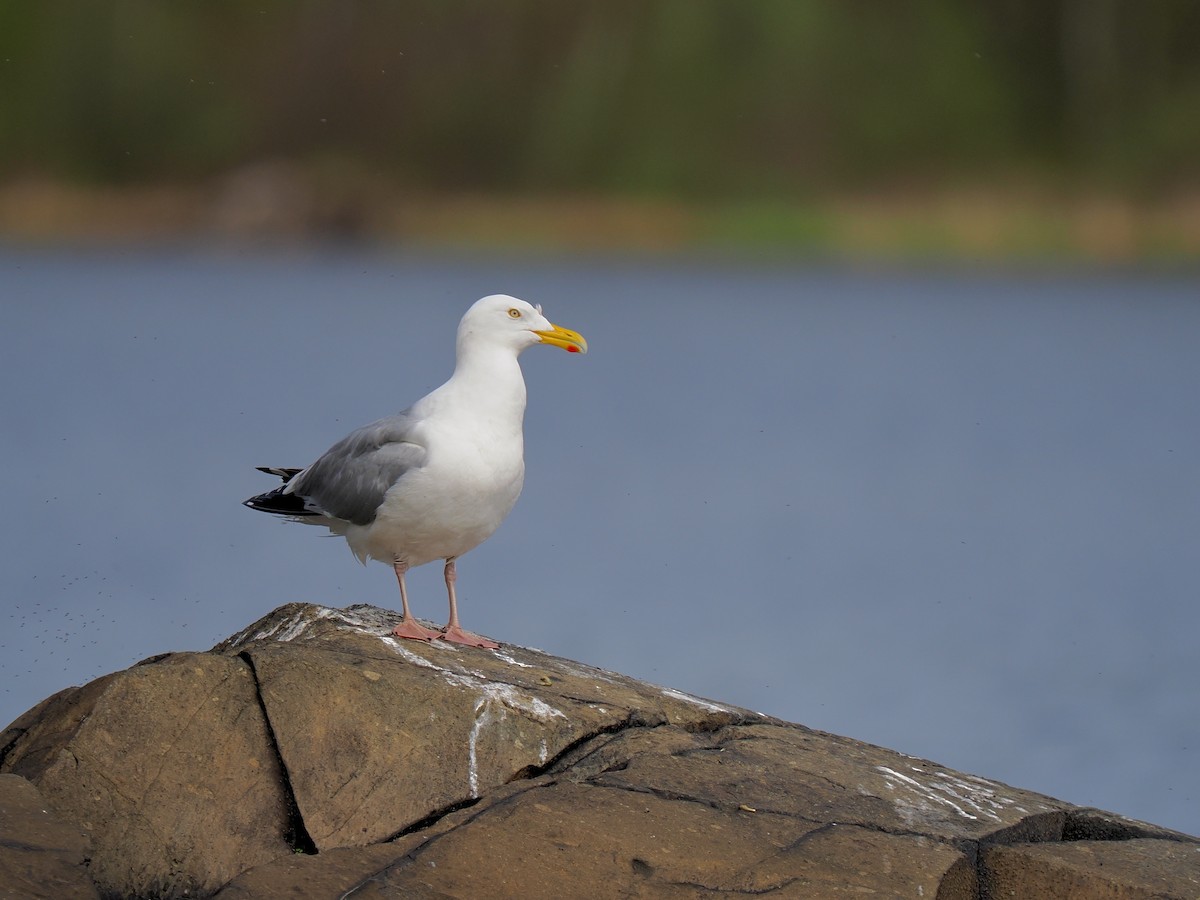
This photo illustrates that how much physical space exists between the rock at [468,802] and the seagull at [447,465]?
66 centimetres

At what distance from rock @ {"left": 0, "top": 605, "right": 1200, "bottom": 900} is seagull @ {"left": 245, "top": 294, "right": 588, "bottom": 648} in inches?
25.9

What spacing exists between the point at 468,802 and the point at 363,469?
4.97 feet

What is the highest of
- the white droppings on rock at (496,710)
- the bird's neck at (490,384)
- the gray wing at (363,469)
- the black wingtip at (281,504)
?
the bird's neck at (490,384)

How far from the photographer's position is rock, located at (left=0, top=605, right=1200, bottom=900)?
4.55m

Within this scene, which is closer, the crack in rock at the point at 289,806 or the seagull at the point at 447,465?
the crack in rock at the point at 289,806

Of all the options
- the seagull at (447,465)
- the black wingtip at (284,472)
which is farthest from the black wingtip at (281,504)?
the black wingtip at (284,472)

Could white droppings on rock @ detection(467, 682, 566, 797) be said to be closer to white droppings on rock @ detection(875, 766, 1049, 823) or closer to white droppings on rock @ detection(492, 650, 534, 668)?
→ white droppings on rock @ detection(492, 650, 534, 668)

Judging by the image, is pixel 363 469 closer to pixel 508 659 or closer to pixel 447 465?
pixel 447 465

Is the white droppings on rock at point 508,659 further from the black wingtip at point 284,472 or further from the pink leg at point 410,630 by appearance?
the black wingtip at point 284,472

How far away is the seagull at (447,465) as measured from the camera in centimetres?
579

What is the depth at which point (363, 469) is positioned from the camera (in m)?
5.93

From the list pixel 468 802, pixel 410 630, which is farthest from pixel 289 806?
pixel 410 630

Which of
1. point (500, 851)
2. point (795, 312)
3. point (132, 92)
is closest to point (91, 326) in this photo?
point (795, 312)

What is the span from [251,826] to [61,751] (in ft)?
1.89
